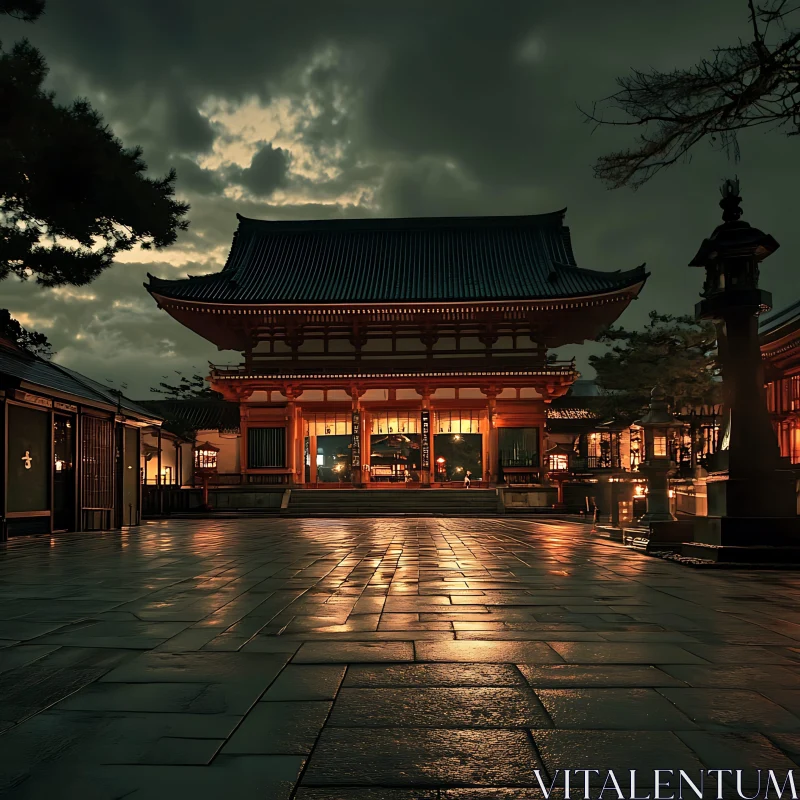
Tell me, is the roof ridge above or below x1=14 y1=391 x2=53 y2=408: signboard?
above

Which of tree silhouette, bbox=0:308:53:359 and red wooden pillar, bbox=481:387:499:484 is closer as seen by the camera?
tree silhouette, bbox=0:308:53:359

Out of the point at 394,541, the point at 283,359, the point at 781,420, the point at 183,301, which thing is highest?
the point at 183,301

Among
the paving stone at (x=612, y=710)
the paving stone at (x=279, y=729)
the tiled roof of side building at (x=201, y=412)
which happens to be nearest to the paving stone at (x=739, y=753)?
the paving stone at (x=612, y=710)

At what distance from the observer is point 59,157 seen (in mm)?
10195

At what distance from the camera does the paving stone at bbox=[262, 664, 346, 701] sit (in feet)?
10.6

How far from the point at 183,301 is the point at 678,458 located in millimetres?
17593

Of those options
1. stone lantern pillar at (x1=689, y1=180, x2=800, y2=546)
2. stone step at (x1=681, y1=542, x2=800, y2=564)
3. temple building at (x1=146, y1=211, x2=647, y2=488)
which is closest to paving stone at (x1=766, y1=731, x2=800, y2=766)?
stone step at (x1=681, y1=542, x2=800, y2=564)

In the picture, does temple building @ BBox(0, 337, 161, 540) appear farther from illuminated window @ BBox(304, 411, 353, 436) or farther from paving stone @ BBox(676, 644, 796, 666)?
paving stone @ BBox(676, 644, 796, 666)

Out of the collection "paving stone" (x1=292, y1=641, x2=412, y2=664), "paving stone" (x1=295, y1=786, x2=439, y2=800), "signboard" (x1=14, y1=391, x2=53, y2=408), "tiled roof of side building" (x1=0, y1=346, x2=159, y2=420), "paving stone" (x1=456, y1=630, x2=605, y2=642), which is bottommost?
"paving stone" (x1=456, y1=630, x2=605, y2=642)

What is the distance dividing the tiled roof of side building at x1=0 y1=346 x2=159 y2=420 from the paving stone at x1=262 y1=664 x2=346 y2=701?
31.3 feet

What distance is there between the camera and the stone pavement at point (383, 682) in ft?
7.91

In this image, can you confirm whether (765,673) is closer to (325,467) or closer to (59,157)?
(59,157)

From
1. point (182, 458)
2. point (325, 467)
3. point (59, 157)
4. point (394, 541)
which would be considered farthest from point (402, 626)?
point (325, 467)

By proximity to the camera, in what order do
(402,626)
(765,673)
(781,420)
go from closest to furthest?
(765,673) → (402,626) → (781,420)
